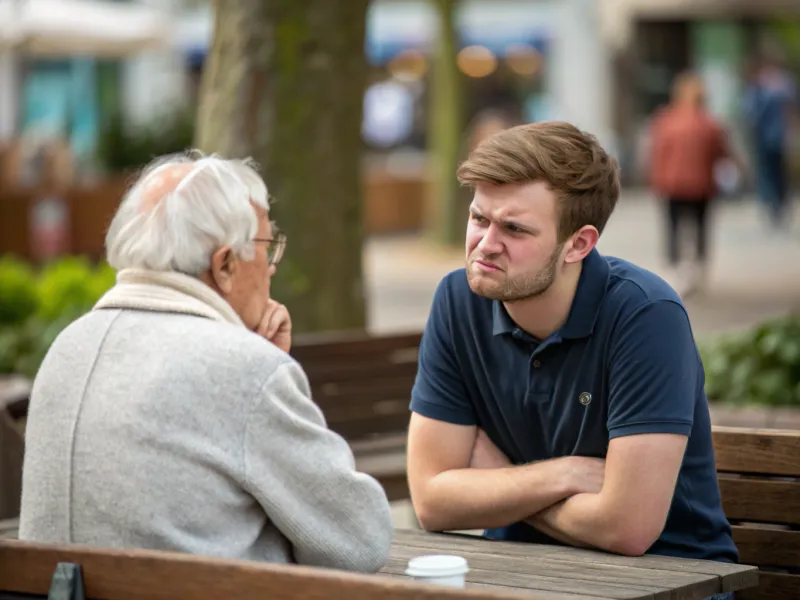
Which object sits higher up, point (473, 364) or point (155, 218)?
point (155, 218)

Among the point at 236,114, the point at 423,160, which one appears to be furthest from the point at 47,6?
the point at 423,160

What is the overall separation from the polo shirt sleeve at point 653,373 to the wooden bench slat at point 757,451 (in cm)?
38

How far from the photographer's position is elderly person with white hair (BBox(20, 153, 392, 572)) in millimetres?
2818

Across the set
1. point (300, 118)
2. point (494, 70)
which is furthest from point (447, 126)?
point (494, 70)

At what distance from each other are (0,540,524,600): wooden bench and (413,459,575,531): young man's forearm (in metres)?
0.91

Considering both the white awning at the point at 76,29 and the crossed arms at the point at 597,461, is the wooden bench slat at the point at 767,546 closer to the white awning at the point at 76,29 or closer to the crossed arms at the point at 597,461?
the crossed arms at the point at 597,461

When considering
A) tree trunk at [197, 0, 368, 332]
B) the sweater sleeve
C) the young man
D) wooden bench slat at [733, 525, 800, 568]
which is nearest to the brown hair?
the young man

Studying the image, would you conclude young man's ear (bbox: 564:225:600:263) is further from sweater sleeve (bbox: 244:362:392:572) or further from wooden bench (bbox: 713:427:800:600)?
sweater sleeve (bbox: 244:362:392:572)

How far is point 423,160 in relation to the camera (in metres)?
34.9

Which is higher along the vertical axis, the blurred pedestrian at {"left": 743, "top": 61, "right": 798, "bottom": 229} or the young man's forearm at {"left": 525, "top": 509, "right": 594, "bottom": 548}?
the young man's forearm at {"left": 525, "top": 509, "right": 594, "bottom": 548}

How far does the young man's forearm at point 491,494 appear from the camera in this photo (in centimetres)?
340

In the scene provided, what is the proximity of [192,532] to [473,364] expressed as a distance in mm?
956

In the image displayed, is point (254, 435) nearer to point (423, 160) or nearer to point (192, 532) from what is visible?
point (192, 532)

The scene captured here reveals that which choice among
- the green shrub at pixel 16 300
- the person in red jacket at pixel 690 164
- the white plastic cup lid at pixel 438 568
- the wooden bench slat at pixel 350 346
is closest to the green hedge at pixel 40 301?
the green shrub at pixel 16 300
